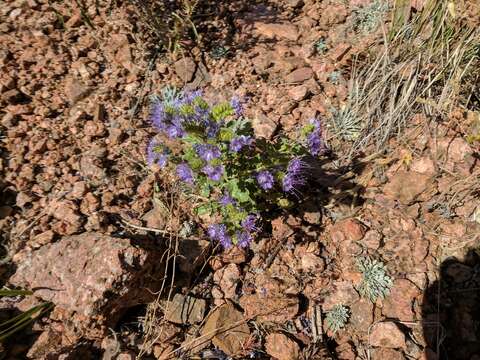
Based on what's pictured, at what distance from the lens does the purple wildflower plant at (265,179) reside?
211cm

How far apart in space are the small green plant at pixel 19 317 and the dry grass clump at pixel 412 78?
2308mm

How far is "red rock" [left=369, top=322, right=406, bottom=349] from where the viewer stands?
7.47 ft

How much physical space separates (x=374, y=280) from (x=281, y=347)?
0.76 m

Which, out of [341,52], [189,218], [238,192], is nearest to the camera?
[238,192]

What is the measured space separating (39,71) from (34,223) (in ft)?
4.07

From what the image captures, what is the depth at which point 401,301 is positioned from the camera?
245 cm

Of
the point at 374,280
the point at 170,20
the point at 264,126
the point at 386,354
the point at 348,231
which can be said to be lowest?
the point at 386,354

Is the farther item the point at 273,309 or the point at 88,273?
the point at 273,309

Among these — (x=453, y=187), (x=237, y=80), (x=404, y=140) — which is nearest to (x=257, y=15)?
(x=237, y=80)

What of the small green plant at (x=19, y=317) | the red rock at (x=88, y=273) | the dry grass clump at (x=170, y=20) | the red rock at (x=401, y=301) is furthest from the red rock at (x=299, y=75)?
the small green plant at (x=19, y=317)

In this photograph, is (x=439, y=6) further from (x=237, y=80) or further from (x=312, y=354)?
(x=312, y=354)

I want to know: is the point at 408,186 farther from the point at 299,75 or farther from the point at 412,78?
the point at 299,75

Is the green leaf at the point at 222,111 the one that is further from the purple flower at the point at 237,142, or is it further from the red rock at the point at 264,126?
the red rock at the point at 264,126

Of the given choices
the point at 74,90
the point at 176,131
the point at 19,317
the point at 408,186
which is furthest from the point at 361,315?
the point at 74,90
